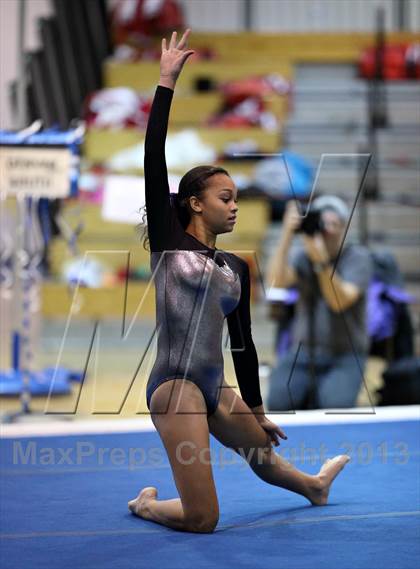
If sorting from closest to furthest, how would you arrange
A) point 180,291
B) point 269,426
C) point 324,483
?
1. point 180,291
2. point 269,426
3. point 324,483

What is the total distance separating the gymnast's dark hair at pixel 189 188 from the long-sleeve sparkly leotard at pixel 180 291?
0.06 meters

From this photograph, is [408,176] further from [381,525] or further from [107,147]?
[381,525]

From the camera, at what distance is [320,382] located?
15.2ft

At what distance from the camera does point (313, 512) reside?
298cm

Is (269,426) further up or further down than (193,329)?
further down

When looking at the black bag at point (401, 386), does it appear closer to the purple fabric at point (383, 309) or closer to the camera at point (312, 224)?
the purple fabric at point (383, 309)

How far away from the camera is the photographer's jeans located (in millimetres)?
4547

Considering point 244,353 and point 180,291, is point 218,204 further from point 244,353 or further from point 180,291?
point 244,353

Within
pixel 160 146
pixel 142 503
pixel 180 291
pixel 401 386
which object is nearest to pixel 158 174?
pixel 160 146

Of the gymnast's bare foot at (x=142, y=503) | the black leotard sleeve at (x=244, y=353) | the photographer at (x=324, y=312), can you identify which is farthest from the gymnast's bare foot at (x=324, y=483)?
the photographer at (x=324, y=312)

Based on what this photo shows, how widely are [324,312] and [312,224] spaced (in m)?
0.38

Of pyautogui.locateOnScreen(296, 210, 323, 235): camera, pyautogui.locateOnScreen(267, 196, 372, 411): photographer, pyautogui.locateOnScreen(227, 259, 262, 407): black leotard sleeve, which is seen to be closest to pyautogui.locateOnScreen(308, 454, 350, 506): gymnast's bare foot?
pyautogui.locateOnScreen(227, 259, 262, 407): black leotard sleeve

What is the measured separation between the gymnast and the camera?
5.23 ft

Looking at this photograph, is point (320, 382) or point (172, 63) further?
point (320, 382)
